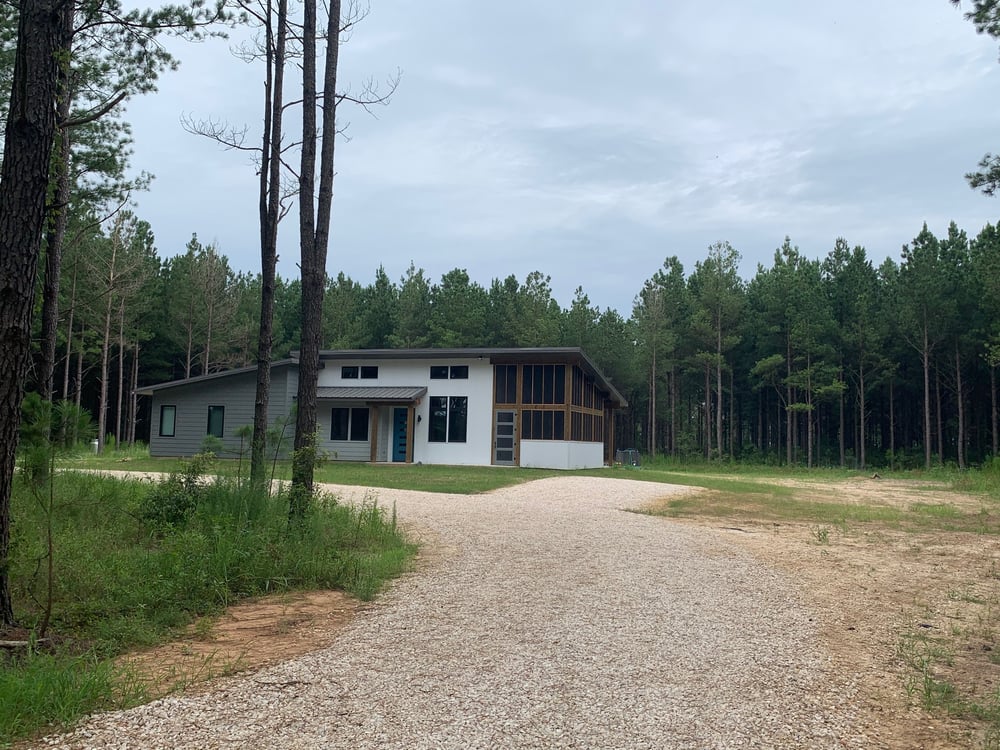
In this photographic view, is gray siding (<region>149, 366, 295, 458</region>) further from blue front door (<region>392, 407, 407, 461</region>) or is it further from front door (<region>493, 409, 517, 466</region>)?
front door (<region>493, 409, 517, 466</region>)

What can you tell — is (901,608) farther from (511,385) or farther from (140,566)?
(511,385)

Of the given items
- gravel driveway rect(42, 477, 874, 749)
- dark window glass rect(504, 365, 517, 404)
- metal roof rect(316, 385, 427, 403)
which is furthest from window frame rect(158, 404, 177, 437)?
gravel driveway rect(42, 477, 874, 749)

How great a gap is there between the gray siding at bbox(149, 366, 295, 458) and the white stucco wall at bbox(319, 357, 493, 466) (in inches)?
134

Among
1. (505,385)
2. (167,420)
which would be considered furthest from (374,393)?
(167,420)

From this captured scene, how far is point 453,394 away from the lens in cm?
2905

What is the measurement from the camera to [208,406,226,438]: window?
29625 mm

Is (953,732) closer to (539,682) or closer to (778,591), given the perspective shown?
(539,682)

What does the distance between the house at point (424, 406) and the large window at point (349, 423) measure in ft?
0.12

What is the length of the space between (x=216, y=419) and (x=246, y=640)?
26.3 meters

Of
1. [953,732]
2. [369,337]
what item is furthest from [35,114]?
[369,337]

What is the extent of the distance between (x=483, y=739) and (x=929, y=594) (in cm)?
537

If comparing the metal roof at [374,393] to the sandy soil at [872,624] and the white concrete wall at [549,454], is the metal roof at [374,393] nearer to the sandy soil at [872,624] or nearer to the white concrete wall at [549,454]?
the white concrete wall at [549,454]

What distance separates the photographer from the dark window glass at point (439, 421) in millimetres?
29016

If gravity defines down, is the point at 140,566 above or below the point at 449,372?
below
